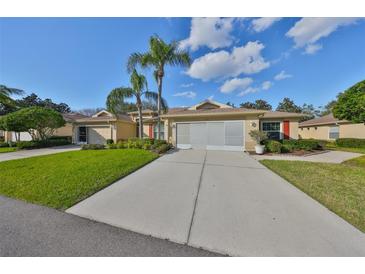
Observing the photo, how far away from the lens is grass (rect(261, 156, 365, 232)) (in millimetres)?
3260

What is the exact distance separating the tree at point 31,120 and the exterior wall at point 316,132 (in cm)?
3103

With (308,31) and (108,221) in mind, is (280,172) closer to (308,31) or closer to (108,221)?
(108,221)

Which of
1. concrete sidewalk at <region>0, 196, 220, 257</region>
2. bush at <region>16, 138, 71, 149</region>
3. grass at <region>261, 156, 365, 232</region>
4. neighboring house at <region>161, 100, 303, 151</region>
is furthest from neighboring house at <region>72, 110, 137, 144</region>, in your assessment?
grass at <region>261, 156, 365, 232</region>

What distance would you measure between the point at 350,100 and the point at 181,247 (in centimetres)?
1194

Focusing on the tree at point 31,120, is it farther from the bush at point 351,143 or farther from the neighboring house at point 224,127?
the bush at point 351,143

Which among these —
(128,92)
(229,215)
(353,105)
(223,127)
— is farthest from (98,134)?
(353,105)

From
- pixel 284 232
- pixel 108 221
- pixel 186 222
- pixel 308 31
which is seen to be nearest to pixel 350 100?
pixel 308 31

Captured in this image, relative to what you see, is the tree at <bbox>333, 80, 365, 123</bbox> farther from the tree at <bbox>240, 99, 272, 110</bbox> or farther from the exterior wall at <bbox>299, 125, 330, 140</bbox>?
the tree at <bbox>240, 99, 272, 110</bbox>

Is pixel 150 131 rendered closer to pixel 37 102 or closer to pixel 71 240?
pixel 71 240

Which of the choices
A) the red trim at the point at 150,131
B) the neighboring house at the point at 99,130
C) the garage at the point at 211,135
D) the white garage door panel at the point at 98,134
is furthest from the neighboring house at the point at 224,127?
the white garage door panel at the point at 98,134

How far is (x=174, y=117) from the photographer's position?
1318 cm

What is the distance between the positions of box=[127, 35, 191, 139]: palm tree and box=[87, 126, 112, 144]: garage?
832cm

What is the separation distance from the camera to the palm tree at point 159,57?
38.9 ft

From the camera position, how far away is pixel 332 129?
19016 mm
